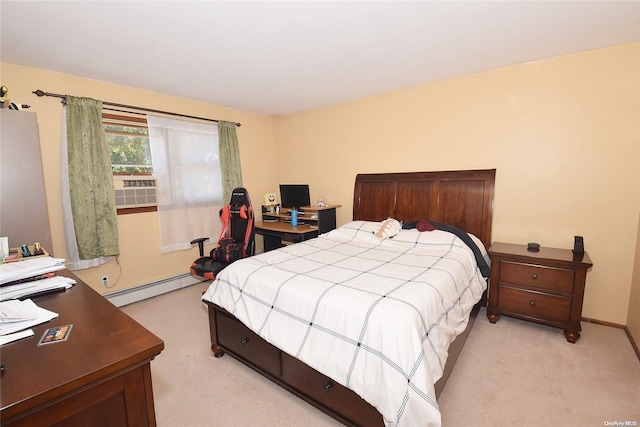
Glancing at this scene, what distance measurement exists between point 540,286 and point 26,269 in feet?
11.6

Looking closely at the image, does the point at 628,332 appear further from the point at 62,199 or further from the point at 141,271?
the point at 62,199

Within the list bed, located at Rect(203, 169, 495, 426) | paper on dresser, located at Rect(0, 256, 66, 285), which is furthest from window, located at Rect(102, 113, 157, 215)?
paper on dresser, located at Rect(0, 256, 66, 285)

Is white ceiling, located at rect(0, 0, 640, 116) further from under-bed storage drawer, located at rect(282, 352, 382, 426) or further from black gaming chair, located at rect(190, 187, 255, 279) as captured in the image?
under-bed storage drawer, located at rect(282, 352, 382, 426)

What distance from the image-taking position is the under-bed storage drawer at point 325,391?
5.12 ft

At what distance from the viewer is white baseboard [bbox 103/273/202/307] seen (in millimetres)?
3355

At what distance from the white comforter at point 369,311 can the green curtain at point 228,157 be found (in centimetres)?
205

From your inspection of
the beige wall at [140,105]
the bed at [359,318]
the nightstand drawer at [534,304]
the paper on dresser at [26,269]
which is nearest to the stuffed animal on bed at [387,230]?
the bed at [359,318]

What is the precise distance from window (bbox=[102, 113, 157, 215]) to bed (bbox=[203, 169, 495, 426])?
6.36 feet

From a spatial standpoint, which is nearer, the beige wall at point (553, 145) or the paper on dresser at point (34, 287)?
the paper on dresser at point (34, 287)

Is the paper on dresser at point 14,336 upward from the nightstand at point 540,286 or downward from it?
upward

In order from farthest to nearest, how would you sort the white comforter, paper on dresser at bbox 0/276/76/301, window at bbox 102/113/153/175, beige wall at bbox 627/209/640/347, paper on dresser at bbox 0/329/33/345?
window at bbox 102/113/153/175
beige wall at bbox 627/209/640/347
the white comforter
paper on dresser at bbox 0/276/76/301
paper on dresser at bbox 0/329/33/345

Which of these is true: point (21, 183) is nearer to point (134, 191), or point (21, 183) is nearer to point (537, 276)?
point (134, 191)

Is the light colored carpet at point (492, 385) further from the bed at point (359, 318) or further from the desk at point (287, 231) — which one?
the desk at point (287, 231)

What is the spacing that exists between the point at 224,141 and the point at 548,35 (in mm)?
3712
